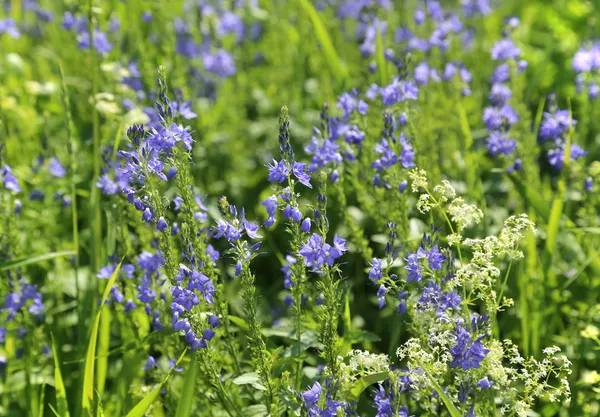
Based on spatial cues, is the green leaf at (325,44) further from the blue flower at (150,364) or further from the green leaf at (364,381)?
the green leaf at (364,381)

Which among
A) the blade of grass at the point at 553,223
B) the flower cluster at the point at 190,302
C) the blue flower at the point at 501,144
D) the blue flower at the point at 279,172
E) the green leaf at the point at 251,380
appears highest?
the blue flower at the point at 501,144

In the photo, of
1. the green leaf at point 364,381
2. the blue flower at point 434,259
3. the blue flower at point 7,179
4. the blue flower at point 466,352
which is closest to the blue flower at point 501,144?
the blue flower at point 434,259

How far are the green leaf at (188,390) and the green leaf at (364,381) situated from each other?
1.94ft

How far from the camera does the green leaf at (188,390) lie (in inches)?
Answer: 101

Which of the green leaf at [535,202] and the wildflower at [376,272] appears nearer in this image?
the wildflower at [376,272]

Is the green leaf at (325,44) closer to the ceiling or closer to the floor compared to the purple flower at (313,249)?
closer to the ceiling

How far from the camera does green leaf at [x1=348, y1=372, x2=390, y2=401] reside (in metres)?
2.50

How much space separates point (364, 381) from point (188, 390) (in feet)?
2.18

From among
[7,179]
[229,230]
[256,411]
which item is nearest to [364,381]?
[256,411]

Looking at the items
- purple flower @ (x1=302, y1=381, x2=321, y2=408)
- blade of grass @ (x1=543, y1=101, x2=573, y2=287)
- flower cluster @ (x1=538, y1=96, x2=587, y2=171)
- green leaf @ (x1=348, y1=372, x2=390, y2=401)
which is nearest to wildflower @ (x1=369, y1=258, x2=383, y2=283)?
green leaf @ (x1=348, y1=372, x2=390, y2=401)

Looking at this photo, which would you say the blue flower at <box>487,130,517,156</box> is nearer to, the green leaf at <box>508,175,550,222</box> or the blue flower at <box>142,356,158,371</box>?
the green leaf at <box>508,175,550,222</box>

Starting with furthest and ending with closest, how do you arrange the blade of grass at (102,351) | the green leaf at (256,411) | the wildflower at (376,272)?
the blade of grass at (102,351) → the green leaf at (256,411) → the wildflower at (376,272)

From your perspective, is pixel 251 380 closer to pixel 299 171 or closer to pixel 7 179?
pixel 299 171

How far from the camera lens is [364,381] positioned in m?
2.54
